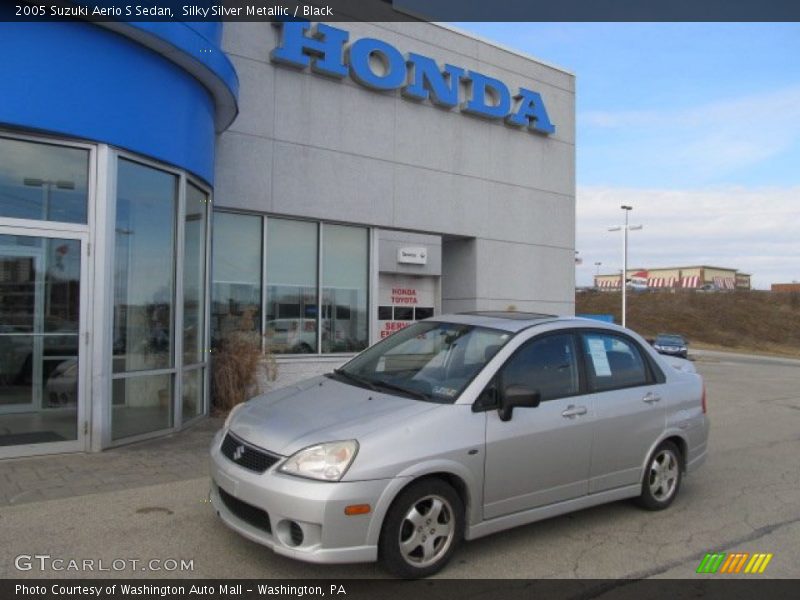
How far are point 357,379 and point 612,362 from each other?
7.08ft

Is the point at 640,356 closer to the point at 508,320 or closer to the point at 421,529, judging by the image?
the point at 508,320

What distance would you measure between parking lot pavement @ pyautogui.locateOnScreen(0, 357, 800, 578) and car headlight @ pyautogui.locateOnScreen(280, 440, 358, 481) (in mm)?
717

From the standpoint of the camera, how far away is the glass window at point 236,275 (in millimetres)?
10836

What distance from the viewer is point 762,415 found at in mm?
12367

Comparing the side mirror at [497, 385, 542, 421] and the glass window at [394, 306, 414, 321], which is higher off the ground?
the glass window at [394, 306, 414, 321]

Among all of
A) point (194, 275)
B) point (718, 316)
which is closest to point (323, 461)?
point (194, 275)

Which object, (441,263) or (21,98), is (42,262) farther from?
(441,263)

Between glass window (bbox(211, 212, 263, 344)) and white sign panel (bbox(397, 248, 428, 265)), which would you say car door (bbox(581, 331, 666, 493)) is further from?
white sign panel (bbox(397, 248, 428, 265))

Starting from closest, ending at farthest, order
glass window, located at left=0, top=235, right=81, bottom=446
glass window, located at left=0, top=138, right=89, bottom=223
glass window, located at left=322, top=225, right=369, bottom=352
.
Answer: glass window, located at left=0, top=138, right=89, bottom=223, glass window, located at left=0, top=235, right=81, bottom=446, glass window, located at left=322, top=225, right=369, bottom=352

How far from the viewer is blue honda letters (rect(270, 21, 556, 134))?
37.9ft

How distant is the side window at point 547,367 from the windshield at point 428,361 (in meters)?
0.18

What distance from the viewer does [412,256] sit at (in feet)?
45.8

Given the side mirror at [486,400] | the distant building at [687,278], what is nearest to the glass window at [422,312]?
the side mirror at [486,400]

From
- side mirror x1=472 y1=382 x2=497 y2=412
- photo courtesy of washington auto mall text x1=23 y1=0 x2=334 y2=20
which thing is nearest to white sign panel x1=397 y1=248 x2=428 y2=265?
photo courtesy of washington auto mall text x1=23 y1=0 x2=334 y2=20
